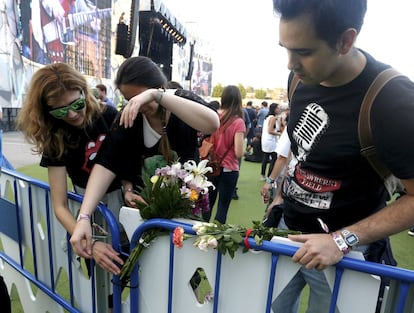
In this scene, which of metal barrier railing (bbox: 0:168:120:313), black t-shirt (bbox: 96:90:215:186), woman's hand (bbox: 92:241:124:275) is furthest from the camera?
metal barrier railing (bbox: 0:168:120:313)

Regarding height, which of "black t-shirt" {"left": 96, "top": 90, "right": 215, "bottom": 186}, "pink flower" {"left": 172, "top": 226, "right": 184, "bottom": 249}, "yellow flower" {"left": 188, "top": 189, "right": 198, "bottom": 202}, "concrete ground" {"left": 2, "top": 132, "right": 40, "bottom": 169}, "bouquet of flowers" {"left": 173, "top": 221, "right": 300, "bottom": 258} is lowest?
"concrete ground" {"left": 2, "top": 132, "right": 40, "bottom": 169}

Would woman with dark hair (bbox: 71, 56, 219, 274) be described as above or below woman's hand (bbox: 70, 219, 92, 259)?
above

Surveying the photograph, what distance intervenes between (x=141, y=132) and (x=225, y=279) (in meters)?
0.80

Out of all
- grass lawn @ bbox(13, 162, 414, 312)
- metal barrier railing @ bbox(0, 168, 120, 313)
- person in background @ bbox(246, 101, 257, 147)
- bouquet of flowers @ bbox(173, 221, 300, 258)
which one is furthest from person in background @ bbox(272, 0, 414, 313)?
person in background @ bbox(246, 101, 257, 147)

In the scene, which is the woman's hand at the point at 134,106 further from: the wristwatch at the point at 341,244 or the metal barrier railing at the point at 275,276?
the wristwatch at the point at 341,244

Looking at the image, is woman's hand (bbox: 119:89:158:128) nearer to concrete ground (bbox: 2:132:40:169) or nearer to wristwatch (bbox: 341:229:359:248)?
wristwatch (bbox: 341:229:359:248)

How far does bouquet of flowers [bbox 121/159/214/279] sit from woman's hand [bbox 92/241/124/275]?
0.07 meters

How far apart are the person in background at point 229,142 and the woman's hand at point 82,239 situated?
212 cm

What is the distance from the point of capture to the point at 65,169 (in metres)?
1.56

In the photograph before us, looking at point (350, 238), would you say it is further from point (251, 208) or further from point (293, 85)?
point (251, 208)

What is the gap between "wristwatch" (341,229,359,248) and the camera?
37.0 inches

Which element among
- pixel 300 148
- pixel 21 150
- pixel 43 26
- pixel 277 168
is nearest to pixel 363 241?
pixel 300 148

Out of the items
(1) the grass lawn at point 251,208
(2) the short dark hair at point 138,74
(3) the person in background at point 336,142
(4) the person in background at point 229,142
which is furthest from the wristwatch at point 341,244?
(4) the person in background at point 229,142

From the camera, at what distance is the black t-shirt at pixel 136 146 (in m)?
Result: 1.44
